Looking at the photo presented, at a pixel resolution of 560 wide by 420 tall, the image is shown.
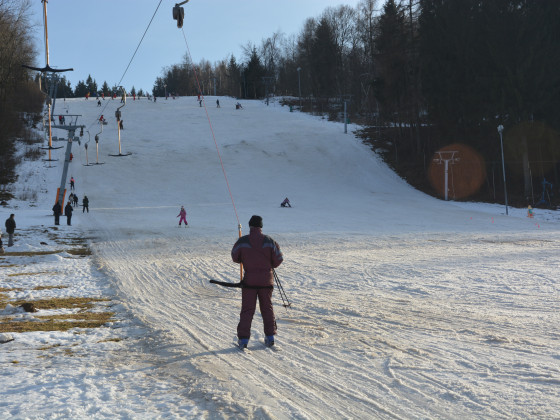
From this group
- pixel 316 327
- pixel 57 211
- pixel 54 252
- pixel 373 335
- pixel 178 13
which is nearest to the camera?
pixel 373 335

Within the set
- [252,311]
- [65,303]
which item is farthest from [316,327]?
[65,303]

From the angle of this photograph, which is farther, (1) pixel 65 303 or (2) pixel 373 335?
(1) pixel 65 303

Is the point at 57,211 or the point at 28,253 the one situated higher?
the point at 57,211

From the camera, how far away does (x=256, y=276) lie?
6.89m

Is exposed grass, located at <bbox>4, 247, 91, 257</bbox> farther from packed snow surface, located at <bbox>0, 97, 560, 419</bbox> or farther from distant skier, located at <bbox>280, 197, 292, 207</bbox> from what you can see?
distant skier, located at <bbox>280, 197, 292, 207</bbox>

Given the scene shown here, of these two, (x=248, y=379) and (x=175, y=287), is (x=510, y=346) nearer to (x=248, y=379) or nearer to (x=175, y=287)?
(x=248, y=379)

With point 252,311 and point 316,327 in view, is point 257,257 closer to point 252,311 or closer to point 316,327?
point 252,311

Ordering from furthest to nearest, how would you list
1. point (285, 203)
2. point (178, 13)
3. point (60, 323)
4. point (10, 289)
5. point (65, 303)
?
point (285, 203) → point (178, 13) → point (10, 289) → point (65, 303) → point (60, 323)

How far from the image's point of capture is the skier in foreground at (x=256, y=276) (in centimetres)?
689

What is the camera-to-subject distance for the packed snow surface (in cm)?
499

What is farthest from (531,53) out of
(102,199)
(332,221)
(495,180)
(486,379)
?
(486,379)

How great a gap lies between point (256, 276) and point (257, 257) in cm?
26

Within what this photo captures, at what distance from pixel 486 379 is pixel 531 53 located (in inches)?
1452

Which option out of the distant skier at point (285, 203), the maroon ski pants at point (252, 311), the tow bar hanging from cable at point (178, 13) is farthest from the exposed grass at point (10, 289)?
the distant skier at point (285, 203)
